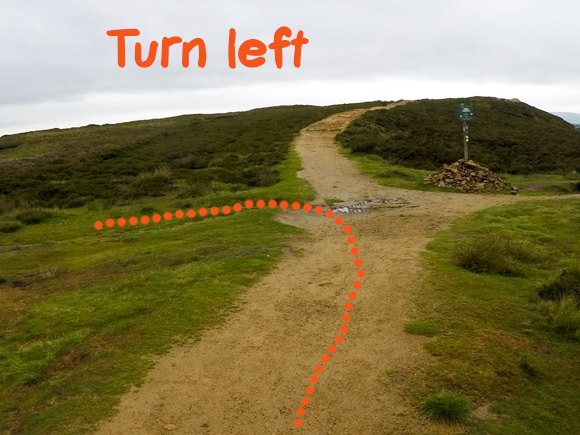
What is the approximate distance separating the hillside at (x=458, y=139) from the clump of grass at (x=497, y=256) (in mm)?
17348

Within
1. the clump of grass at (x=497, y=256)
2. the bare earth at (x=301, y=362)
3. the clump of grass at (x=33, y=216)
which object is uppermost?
the clump of grass at (x=497, y=256)

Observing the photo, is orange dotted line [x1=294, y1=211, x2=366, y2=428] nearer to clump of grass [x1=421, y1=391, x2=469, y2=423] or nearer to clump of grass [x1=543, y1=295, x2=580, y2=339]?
clump of grass [x1=421, y1=391, x2=469, y2=423]

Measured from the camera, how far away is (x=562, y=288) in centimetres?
894

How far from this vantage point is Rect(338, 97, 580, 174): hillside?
30.6 meters

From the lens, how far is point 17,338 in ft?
27.4

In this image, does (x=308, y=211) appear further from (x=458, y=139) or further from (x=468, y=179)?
(x=458, y=139)

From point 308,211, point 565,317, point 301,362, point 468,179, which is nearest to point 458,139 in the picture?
point 468,179

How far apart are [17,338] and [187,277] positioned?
3139mm

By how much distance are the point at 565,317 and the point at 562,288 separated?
3.81 feet

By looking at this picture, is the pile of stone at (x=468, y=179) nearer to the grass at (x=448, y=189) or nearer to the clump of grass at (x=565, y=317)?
the grass at (x=448, y=189)

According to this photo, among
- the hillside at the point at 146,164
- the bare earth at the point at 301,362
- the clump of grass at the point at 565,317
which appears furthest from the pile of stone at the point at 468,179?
the clump of grass at the point at 565,317

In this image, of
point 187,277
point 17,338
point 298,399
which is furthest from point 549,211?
point 17,338

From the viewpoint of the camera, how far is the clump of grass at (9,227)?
18.4 meters

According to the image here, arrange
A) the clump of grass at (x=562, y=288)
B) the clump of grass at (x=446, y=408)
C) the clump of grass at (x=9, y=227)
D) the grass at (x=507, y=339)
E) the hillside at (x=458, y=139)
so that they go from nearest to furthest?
the clump of grass at (x=446, y=408) < the grass at (x=507, y=339) < the clump of grass at (x=562, y=288) < the clump of grass at (x=9, y=227) < the hillside at (x=458, y=139)
